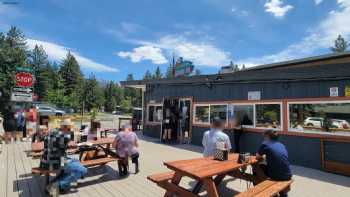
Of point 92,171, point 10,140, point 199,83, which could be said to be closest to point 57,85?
point 10,140

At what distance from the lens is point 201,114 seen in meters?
10.4

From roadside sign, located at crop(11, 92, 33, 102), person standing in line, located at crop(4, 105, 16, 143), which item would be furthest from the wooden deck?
roadside sign, located at crop(11, 92, 33, 102)

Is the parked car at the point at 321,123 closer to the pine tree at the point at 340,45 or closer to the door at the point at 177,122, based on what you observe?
the door at the point at 177,122

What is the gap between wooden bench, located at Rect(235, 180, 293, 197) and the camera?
10.5 feet

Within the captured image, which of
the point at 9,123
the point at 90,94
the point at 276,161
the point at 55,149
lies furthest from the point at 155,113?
the point at 90,94

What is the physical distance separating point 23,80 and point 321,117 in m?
12.6

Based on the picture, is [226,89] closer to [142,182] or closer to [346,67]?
[346,67]

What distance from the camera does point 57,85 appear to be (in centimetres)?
4344

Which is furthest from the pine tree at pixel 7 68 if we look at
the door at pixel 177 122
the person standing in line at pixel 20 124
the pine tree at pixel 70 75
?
the door at pixel 177 122

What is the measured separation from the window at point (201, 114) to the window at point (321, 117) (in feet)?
11.7

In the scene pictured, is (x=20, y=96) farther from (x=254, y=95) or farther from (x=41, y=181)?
(x=254, y=95)

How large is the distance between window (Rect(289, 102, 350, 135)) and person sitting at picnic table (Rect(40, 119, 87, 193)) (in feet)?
20.7

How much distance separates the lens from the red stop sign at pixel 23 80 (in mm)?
11289

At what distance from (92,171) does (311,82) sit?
657cm
